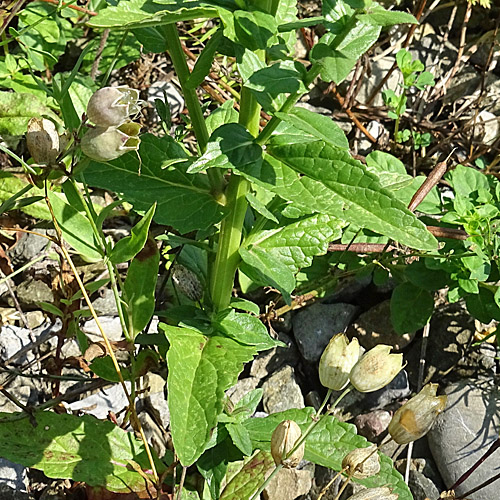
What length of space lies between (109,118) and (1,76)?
149 centimetres

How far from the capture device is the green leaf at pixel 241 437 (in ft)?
5.17

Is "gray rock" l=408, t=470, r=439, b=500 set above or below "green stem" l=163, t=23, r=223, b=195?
below

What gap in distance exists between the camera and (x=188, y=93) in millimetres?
1542

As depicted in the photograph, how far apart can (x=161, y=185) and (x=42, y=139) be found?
1.60 feet

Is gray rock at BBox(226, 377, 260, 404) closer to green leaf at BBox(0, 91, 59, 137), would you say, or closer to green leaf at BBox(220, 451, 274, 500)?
green leaf at BBox(220, 451, 274, 500)

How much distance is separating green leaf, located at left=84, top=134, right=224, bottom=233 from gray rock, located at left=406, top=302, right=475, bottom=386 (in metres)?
1.12

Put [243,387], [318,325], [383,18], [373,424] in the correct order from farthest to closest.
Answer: [318,325]
[243,387]
[373,424]
[383,18]

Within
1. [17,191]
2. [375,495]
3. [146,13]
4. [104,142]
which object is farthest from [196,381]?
[17,191]

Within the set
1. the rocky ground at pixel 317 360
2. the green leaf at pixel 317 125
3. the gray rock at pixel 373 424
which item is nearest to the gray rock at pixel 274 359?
the rocky ground at pixel 317 360

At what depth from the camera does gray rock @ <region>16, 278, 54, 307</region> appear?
91.7 inches

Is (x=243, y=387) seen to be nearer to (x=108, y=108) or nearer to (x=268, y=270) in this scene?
(x=268, y=270)

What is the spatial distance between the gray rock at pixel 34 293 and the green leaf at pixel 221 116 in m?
0.91

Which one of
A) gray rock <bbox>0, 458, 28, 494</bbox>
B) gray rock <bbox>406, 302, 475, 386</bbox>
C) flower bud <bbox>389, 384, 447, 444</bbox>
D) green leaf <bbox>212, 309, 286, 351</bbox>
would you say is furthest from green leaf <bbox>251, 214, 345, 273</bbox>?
gray rock <bbox>0, 458, 28, 494</bbox>

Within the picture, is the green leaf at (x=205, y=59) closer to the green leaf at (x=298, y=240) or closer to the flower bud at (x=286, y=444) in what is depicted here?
the green leaf at (x=298, y=240)
